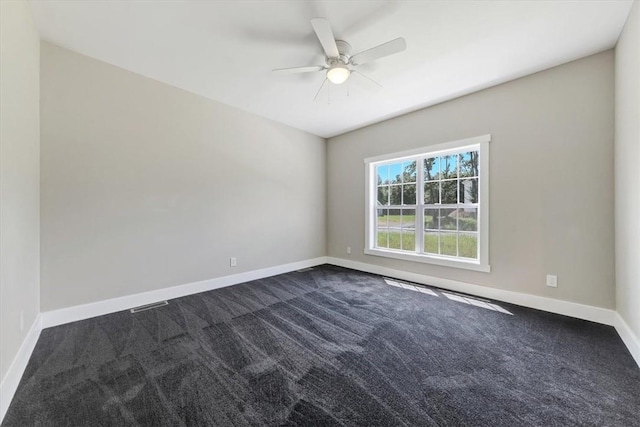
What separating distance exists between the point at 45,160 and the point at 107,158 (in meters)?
0.47

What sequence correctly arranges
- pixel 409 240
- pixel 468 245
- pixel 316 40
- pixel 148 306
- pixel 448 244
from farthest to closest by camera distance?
pixel 409 240 < pixel 448 244 < pixel 468 245 < pixel 148 306 < pixel 316 40

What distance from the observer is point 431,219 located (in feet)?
12.6

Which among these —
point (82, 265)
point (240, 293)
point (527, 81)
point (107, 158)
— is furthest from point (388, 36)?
point (82, 265)

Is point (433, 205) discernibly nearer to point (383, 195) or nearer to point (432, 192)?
point (432, 192)

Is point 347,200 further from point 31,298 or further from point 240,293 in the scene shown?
point 31,298

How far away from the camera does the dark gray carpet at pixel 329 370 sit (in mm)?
1408

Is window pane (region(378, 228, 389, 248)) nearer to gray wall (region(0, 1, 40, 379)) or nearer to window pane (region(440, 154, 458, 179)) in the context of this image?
window pane (region(440, 154, 458, 179))

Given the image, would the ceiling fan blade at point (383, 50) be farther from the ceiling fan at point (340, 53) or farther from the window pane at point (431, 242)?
the window pane at point (431, 242)

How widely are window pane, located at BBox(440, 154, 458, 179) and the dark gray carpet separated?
6.08 ft

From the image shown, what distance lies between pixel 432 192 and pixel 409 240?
86 cm

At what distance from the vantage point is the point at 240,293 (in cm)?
338

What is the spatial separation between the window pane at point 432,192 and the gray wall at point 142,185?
248 centimetres

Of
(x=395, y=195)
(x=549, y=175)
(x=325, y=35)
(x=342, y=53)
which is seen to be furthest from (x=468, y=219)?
(x=325, y=35)

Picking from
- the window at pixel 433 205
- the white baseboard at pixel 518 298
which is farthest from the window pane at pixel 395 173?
the white baseboard at pixel 518 298
